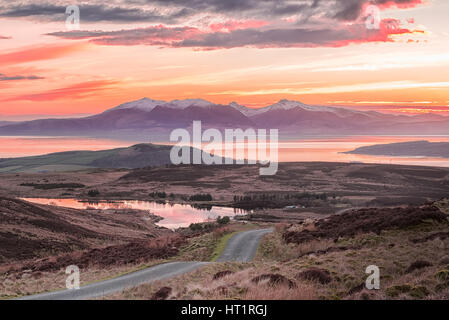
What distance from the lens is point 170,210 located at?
393ft

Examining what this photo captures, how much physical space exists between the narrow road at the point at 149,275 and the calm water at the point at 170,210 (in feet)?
174

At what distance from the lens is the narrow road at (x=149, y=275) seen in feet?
68.7

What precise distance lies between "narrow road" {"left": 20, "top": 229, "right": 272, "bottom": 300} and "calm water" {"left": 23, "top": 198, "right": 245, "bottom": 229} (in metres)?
53.0

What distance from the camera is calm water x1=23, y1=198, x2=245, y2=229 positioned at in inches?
3891

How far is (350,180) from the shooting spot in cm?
18700

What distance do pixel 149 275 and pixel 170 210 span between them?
95.1 meters
